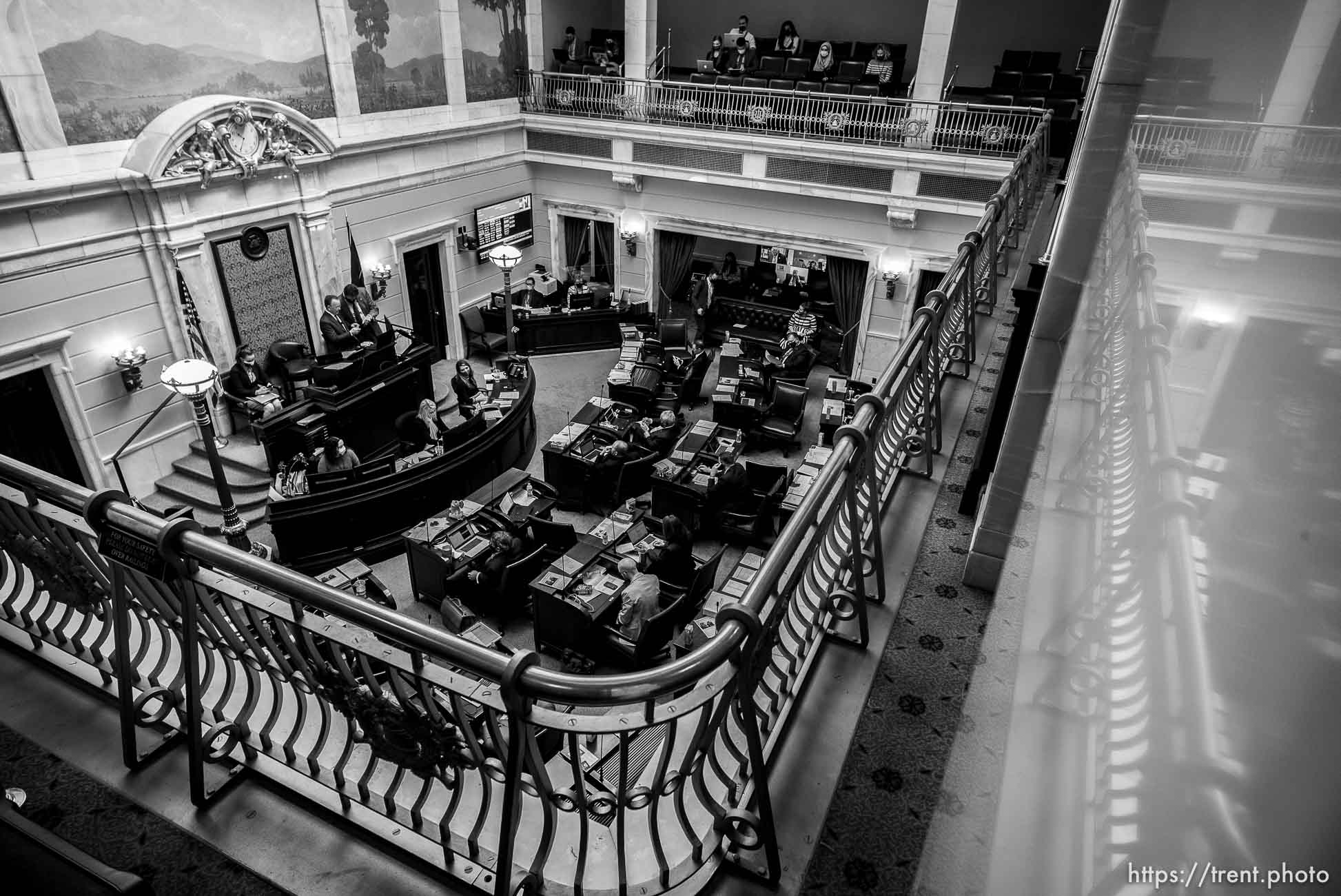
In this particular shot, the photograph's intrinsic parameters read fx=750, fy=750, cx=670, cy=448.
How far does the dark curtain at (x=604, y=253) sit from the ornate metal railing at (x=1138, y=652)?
15351mm

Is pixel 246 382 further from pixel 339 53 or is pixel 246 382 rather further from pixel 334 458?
pixel 339 53

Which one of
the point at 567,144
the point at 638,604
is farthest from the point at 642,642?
the point at 567,144

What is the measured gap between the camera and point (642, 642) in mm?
6477

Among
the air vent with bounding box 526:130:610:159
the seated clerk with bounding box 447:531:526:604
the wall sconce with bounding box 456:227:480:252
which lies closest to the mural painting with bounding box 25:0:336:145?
the wall sconce with bounding box 456:227:480:252

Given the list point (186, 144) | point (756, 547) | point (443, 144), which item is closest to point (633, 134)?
point (443, 144)

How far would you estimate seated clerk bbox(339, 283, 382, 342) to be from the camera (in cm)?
1120

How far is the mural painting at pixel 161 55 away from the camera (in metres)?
8.28

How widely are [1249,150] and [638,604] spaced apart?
19.1ft

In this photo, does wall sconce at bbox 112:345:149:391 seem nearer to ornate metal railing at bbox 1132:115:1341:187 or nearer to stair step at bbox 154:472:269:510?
stair step at bbox 154:472:269:510

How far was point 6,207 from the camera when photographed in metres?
7.83

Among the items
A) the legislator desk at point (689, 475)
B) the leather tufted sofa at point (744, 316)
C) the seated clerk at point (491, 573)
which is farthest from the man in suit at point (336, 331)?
the leather tufted sofa at point (744, 316)

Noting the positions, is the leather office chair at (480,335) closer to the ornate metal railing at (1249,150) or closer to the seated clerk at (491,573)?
the seated clerk at (491,573)

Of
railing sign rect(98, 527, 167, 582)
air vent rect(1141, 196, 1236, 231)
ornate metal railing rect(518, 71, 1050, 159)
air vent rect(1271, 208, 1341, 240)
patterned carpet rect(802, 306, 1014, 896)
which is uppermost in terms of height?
air vent rect(1271, 208, 1341, 240)

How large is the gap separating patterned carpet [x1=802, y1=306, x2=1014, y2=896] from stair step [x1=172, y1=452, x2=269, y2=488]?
9.34 m
